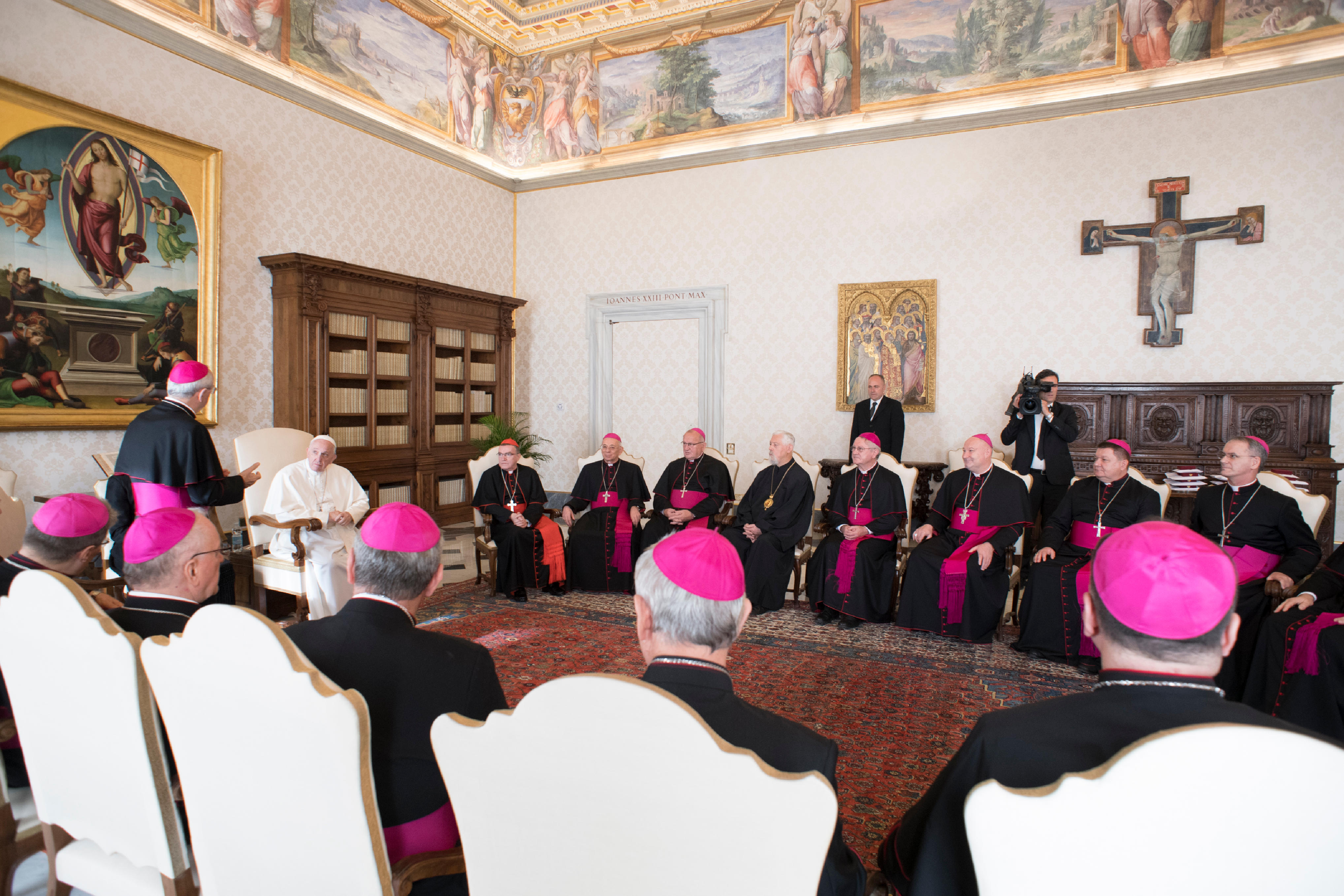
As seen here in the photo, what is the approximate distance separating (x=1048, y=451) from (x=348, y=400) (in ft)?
22.2

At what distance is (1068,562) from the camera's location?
4645 millimetres

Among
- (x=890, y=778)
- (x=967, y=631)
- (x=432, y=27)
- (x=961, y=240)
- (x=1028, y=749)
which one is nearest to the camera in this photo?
(x=1028, y=749)

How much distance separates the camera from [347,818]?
4.19ft

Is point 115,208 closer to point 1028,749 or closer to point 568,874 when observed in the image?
point 568,874

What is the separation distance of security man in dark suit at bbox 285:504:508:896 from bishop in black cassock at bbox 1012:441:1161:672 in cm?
381

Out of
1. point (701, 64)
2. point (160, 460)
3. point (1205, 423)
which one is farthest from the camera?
point (701, 64)

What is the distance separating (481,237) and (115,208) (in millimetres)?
4539

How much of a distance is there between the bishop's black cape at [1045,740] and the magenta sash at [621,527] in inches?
187

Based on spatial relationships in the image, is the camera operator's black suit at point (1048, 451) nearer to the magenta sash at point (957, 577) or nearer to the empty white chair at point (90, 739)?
the magenta sash at point (957, 577)

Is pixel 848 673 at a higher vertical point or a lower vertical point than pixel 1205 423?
lower

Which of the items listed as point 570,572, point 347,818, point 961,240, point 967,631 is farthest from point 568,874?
point 961,240

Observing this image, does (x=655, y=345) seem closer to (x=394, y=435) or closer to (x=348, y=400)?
(x=394, y=435)

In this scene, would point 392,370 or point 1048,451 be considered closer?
point 1048,451

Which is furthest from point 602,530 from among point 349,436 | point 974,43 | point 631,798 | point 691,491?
point 974,43
